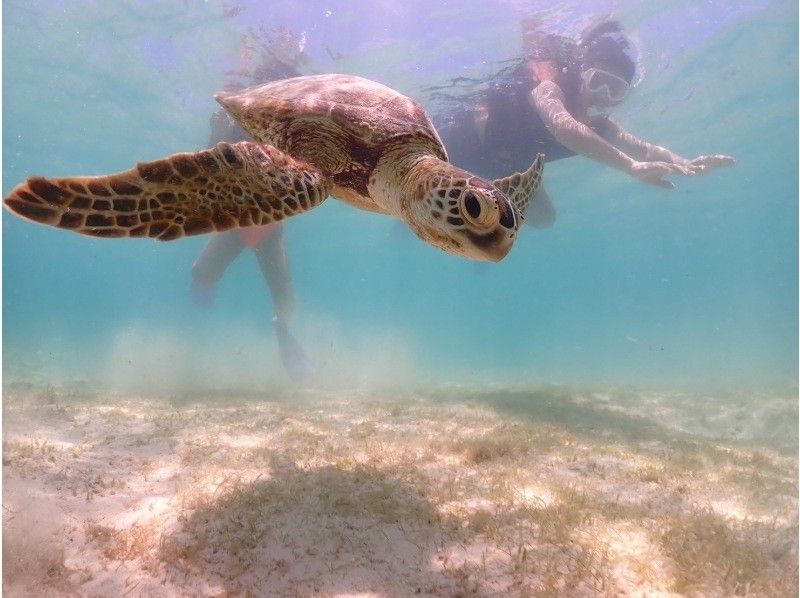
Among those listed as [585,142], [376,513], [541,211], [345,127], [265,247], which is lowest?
[376,513]

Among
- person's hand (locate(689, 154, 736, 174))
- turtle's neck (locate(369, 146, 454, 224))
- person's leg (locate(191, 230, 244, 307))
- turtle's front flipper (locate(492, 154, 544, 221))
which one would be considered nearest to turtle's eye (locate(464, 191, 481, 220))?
turtle's neck (locate(369, 146, 454, 224))

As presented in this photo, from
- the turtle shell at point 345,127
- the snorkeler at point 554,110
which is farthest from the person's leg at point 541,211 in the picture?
the turtle shell at point 345,127

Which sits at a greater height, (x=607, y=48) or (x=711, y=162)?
(x=607, y=48)

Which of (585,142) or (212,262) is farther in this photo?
(212,262)

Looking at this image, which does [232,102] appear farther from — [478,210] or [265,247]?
[265,247]

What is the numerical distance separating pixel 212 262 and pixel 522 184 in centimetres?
1245

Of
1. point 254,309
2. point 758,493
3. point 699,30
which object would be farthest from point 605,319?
point 758,493

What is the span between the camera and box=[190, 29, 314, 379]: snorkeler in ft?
46.6

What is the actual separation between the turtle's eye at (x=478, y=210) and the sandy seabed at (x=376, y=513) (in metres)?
2.05

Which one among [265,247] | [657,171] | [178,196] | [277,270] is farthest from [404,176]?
[277,270]

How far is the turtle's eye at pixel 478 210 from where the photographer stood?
253cm

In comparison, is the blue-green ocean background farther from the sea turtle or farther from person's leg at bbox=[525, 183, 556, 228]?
the sea turtle

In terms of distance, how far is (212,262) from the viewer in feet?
49.2

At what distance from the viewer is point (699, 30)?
51.3ft
